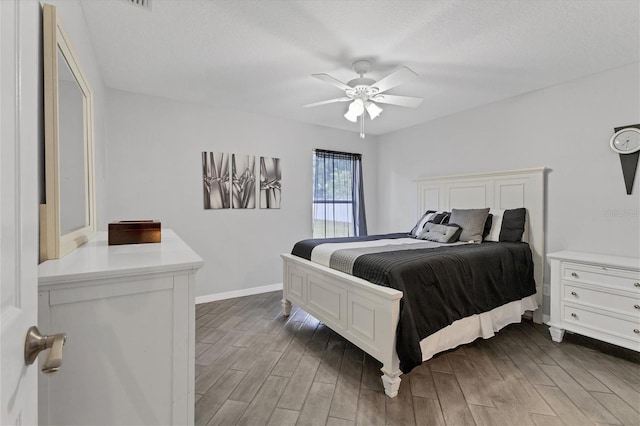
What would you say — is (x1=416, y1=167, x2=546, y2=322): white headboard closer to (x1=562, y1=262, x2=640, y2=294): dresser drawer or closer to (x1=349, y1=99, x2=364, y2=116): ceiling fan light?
(x1=562, y1=262, x2=640, y2=294): dresser drawer

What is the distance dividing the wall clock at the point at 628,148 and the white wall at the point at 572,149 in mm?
44

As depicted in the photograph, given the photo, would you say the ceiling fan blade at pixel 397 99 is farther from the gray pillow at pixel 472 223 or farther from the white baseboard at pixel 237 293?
the white baseboard at pixel 237 293

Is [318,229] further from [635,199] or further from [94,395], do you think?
[94,395]

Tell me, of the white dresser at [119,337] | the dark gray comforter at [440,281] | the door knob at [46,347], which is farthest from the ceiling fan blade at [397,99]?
the door knob at [46,347]

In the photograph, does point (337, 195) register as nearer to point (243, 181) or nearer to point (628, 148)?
point (243, 181)

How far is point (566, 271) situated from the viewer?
2697 millimetres

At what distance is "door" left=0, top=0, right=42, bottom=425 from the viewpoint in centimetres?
49

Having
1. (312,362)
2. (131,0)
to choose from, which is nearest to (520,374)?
(312,362)

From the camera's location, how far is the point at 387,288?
2.06m

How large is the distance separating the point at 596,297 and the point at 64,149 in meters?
3.67

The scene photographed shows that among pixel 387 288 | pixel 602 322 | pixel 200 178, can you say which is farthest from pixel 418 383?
pixel 200 178

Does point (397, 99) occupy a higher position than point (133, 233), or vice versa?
point (397, 99)

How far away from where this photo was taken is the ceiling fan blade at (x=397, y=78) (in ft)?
7.34

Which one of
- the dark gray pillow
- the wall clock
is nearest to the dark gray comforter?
the dark gray pillow
